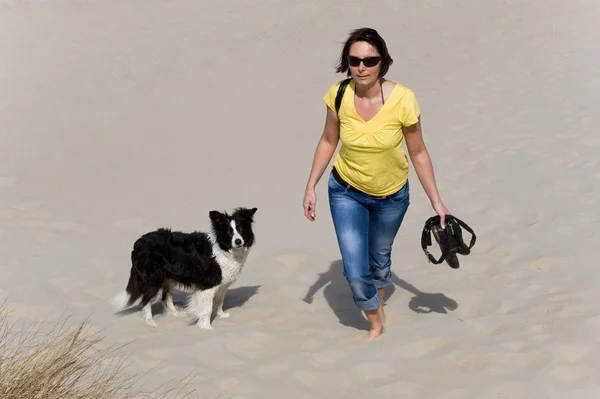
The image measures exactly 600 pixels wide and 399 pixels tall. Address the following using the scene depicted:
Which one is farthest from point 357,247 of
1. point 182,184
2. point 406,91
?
point 182,184

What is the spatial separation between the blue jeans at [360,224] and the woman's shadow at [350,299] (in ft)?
2.22

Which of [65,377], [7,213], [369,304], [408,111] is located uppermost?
[408,111]

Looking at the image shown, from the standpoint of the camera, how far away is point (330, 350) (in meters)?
4.65

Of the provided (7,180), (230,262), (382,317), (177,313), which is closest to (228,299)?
(177,313)

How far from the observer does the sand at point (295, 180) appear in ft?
14.5

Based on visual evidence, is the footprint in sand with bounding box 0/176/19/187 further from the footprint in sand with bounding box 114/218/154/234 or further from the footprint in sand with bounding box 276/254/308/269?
the footprint in sand with bounding box 276/254/308/269

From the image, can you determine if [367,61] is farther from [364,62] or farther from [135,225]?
[135,225]

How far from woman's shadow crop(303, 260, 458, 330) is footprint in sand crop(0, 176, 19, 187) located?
4358 millimetres

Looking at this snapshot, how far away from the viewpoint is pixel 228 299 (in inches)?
237

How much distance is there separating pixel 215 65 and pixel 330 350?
8.55 m

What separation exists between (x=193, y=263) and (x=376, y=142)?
1936 millimetres

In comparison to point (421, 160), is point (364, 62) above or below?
above

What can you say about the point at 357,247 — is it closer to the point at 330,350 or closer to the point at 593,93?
the point at 330,350

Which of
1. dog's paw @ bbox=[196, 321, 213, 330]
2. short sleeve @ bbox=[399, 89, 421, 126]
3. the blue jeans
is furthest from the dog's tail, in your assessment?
short sleeve @ bbox=[399, 89, 421, 126]
